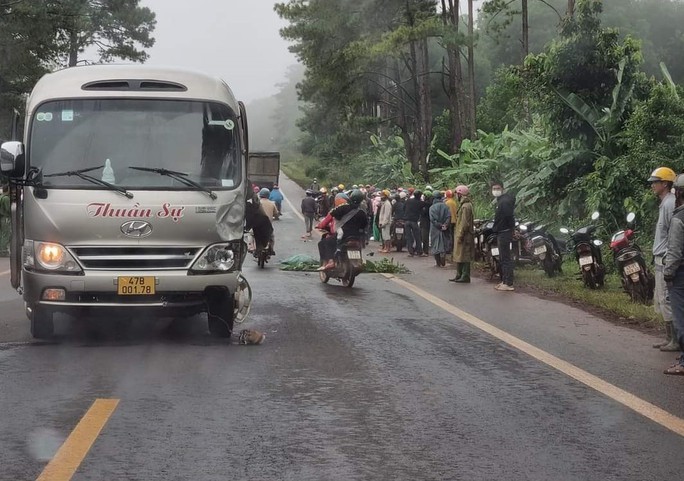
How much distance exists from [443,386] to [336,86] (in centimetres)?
4074

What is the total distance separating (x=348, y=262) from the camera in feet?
57.1

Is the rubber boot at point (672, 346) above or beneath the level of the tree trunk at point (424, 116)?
beneath

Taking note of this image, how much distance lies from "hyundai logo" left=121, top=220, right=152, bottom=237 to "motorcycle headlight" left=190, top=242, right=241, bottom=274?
56cm

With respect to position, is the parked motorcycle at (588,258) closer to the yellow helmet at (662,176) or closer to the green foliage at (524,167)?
the green foliage at (524,167)

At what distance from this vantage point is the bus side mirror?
9500mm

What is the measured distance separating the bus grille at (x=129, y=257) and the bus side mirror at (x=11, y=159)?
895mm

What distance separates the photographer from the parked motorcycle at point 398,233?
2900 cm

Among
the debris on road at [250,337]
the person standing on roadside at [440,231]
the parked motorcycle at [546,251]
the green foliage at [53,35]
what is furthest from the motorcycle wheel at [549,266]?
the green foliage at [53,35]

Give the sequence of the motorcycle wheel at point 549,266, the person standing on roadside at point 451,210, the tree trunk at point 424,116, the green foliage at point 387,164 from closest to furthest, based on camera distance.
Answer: the motorcycle wheel at point 549,266
the person standing on roadside at point 451,210
the tree trunk at point 424,116
the green foliage at point 387,164

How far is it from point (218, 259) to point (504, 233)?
8.79 m

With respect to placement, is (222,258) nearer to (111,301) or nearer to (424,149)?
(111,301)

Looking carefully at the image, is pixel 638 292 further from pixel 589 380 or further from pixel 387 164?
pixel 387 164

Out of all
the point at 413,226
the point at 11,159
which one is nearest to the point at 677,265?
the point at 11,159

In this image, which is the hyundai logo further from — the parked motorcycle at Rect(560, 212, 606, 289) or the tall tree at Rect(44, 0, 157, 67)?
the tall tree at Rect(44, 0, 157, 67)
